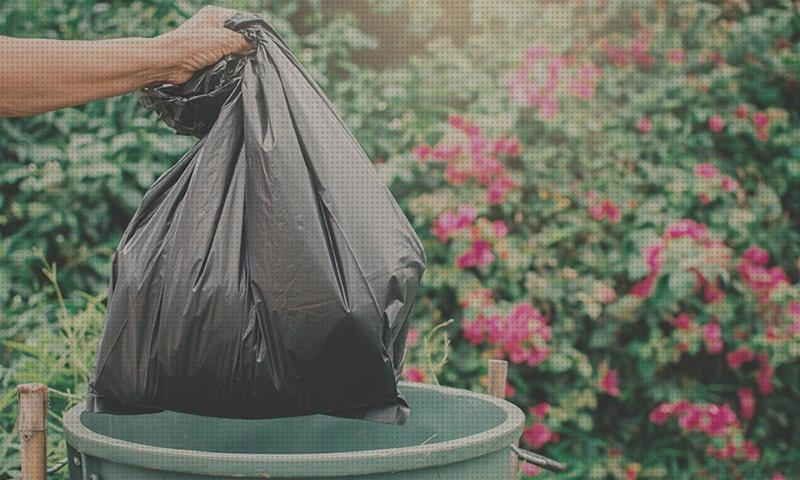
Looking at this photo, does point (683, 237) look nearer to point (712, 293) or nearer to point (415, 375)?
point (712, 293)

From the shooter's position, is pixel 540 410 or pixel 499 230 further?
pixel 540 410

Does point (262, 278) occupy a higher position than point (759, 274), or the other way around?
point (262, 278)

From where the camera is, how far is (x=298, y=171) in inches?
60.7

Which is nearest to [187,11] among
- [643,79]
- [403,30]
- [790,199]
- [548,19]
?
[403,30]

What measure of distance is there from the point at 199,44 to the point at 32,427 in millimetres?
728

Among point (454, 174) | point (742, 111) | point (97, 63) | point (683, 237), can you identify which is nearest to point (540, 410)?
point (683, 237)

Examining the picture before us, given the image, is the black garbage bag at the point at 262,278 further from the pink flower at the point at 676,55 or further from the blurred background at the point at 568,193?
the pink flower at the point at 676,55

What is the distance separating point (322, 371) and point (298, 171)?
1.04ft

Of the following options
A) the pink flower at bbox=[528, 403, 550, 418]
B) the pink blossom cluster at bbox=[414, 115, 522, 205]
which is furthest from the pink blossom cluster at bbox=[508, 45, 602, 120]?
the pink flower at bbox=[528, 403, 550, 418]

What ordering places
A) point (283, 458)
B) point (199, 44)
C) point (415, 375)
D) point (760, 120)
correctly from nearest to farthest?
point (283, 458)
point (199, 44)
point (415, 375)
point (760, 120)

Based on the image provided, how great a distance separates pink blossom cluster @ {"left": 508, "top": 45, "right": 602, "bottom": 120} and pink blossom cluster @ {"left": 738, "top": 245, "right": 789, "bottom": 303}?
802 millimetres

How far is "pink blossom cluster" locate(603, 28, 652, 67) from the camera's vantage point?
12.1 feet

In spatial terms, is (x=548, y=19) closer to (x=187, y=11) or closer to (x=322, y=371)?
(x=187, y=11)

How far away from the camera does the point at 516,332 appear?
3.17m
